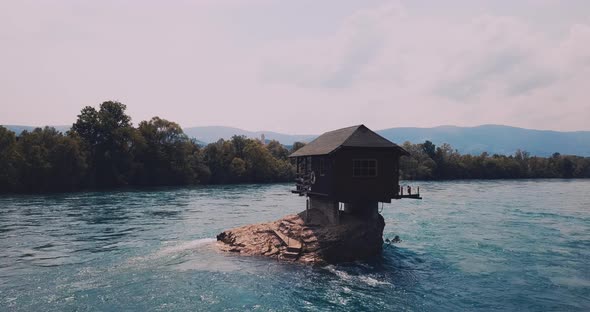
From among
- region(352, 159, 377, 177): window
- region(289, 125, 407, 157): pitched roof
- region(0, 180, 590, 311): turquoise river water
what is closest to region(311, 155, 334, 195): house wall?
region(289, 125, 407, 157): pitched roof

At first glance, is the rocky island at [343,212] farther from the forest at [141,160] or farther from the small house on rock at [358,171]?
the forest at [141,160]

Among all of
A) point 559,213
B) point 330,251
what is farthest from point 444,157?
point 330,251

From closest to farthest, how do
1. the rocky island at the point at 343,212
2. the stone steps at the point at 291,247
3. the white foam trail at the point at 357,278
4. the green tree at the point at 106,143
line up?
the white foam trail at the point at 357,278, the stone steps at the point at 291,247, the rocky island at the point at 343,212, the green tree at the point at 106,143

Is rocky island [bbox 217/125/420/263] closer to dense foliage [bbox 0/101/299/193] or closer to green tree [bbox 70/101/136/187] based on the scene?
dense foliage [bbox 0/101/299/193]

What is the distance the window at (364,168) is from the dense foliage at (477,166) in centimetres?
11389

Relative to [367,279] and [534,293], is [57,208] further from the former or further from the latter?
[534,293]

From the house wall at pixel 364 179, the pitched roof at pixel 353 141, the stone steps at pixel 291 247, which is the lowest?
the stone steps at pixel 291 247

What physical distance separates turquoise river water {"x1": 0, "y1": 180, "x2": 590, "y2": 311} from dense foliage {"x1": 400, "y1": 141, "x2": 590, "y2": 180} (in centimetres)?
9380

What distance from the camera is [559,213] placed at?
5609cm

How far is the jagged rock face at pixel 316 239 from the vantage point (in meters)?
29.9

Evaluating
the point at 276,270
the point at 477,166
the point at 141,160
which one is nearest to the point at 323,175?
the point at 276,270

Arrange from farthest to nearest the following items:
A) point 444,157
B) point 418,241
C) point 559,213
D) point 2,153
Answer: point 444,157 → point 2,153 → point 559,213 → point 418,241

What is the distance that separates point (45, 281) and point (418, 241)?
28.8m

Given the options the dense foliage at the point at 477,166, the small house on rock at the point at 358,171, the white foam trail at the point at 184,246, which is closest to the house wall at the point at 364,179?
the small house on rock at the point at 358,171
